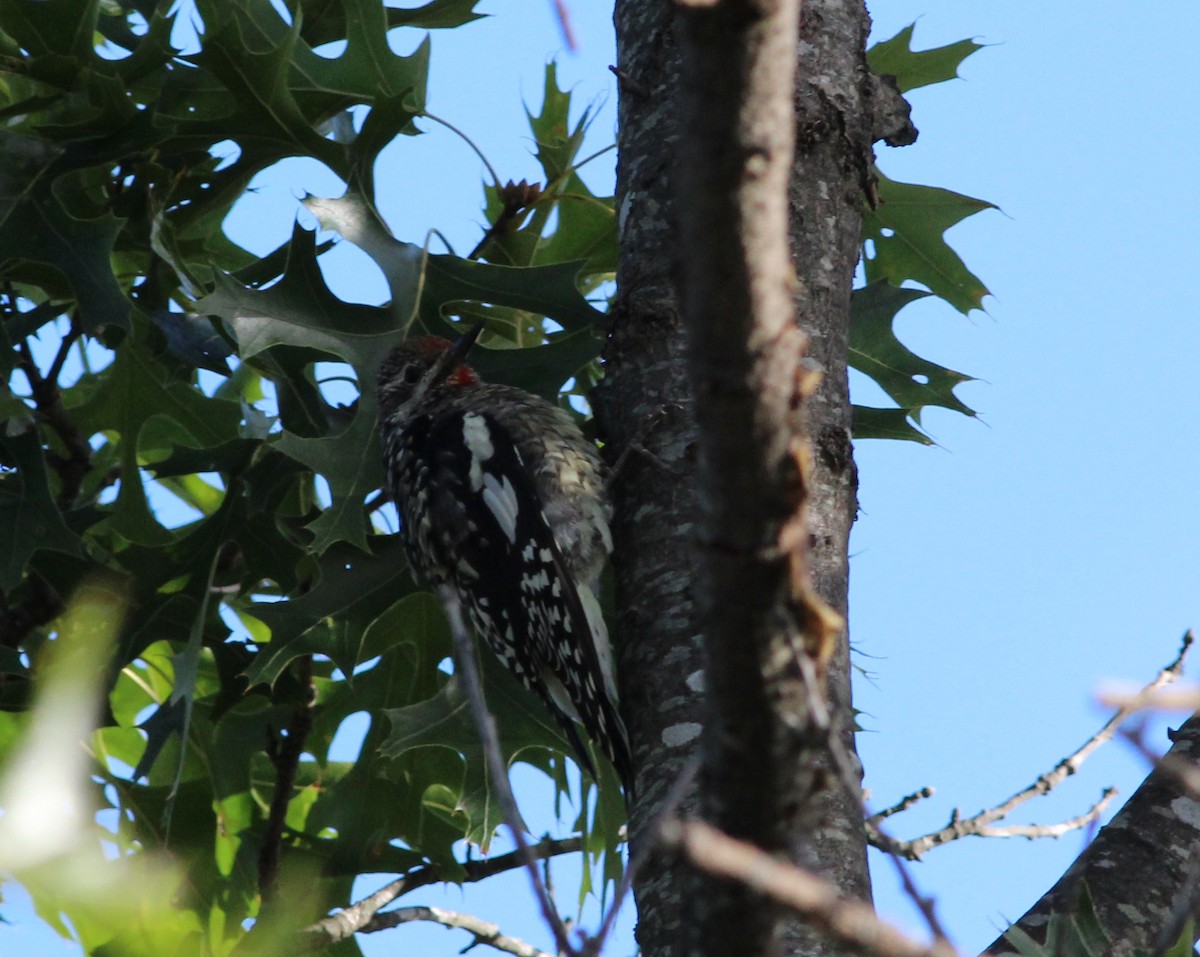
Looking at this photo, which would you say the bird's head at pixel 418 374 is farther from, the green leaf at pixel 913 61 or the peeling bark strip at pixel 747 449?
the peeling bark strip at pixel 747 449

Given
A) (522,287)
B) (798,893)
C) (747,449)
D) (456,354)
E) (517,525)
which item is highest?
(456,354)

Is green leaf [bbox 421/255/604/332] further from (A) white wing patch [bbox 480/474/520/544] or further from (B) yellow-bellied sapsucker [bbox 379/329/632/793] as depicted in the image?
(A) white wing patch [bbox 480/474/520/544]

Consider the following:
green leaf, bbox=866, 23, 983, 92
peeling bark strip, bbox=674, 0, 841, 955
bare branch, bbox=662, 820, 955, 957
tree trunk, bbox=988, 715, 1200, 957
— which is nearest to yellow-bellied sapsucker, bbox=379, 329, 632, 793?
tree trunk, bbox=988, 715, 1200, 957

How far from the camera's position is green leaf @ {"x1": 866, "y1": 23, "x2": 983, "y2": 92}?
396 centimetres

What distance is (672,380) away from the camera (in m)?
3.06

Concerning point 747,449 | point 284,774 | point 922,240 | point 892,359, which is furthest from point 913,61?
point 747,449

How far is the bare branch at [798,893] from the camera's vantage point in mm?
982

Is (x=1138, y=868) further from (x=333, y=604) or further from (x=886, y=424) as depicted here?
(x=333, y=604)

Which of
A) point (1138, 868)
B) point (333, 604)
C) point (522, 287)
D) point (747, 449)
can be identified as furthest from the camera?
point (333, 604)

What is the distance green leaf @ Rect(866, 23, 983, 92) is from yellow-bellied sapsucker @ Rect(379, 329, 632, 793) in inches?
53.0

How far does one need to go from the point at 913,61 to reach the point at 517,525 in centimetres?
171

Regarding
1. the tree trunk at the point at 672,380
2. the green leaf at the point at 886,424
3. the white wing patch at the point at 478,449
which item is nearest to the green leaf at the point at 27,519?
the white wing patch at the point at 478,449

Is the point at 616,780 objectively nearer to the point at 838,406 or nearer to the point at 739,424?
the point at 838,406

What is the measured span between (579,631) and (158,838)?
134cm
